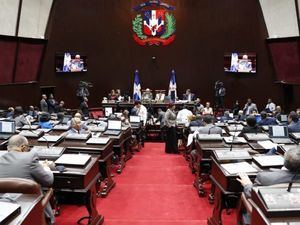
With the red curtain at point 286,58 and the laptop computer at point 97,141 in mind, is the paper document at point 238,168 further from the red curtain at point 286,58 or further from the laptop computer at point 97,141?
the red curtain at point 286,58

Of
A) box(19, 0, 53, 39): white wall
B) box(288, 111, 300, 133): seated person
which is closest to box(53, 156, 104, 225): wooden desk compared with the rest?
box(288, 111, 300, 133): seated person

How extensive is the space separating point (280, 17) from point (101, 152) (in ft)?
40.7

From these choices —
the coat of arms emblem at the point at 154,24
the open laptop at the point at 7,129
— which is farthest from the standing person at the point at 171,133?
the coat of arms emblem at the point at 154,24

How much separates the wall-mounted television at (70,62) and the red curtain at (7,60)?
244 cm

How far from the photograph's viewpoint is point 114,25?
1705 centimetres

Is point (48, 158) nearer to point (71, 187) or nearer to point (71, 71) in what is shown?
point (71, 187)

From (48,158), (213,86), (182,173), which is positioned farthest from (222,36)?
(48,158)

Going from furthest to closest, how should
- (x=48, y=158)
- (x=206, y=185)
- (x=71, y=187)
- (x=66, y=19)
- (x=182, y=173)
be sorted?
(x=66, y=19)
(x=182, y=173)
(x=206, y=185)
(x=48, y=158)
(x=71, y=187)

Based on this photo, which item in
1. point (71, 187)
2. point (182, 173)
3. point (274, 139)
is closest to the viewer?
point (71, 187)

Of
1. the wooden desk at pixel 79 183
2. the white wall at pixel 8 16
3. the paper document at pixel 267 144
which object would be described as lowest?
the wooden desk at pixel 79 183

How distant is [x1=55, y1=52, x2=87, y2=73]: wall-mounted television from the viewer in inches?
626

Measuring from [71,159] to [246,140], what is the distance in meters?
2.79

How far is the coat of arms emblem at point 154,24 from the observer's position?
16891 millimetres

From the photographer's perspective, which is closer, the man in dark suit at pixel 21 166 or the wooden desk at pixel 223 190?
the man in dark suit at pixel 21 166
